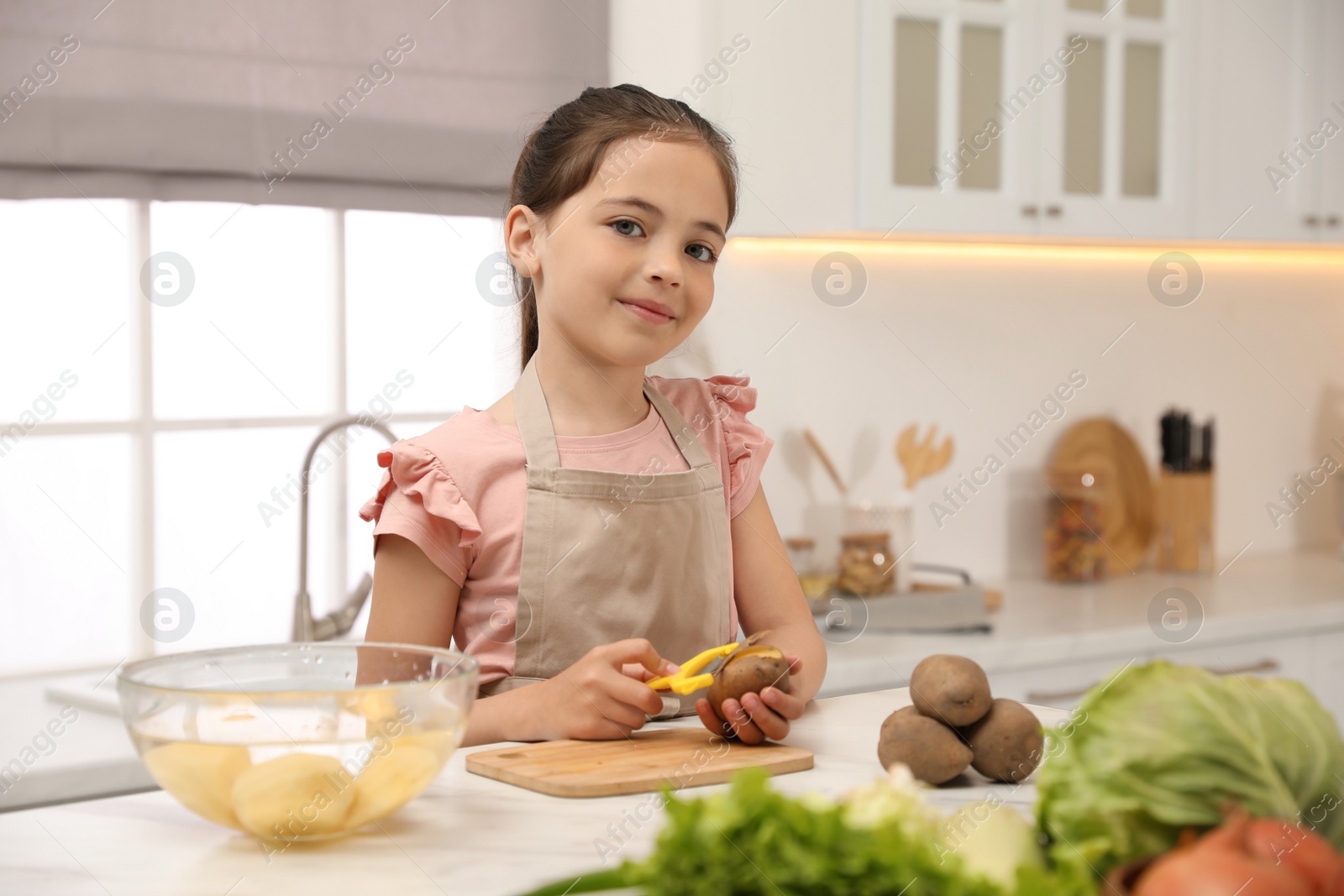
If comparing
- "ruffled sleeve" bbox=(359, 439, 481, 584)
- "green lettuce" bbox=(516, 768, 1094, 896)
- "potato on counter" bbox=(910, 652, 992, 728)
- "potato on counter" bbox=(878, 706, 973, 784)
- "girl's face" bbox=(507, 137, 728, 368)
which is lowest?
"potato on counter" bbox=(878, 706, 973, 784)

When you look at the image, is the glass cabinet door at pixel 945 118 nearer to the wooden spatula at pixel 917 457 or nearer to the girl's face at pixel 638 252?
the wooden spatula at pixel 917 457

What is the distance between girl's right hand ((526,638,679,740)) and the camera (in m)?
0.96

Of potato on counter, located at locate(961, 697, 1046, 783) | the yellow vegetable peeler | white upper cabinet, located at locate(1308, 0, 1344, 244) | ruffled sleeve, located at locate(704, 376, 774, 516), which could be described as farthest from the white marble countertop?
potato on counter, located at locate(961, 697, 1046, 783)

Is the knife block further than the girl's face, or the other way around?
the knife block

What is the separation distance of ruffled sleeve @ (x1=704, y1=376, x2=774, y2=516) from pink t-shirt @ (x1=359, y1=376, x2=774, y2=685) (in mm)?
87

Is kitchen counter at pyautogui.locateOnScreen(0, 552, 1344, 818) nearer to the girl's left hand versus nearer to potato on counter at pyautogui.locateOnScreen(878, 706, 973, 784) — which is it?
the girl's left hand

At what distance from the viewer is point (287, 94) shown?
2.00 metres

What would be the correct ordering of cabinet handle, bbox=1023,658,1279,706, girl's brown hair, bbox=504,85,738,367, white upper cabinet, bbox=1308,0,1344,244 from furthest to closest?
white upper cabinet, bbox=1308,0,1344,244
cabinet handle, bbox=1023,658,1279,706
girl's brown hair, bbox=504,85,738,367

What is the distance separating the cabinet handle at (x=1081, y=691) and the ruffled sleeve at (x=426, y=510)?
1.27 m

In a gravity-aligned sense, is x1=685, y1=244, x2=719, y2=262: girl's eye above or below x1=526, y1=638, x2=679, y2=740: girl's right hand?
above

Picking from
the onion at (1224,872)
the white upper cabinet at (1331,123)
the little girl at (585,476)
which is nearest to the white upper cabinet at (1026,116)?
the white upper cabinet at (1331,123)

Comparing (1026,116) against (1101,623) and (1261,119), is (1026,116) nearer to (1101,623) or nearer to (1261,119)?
(1261,119)

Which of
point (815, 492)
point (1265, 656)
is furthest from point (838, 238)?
point (1265, 656)

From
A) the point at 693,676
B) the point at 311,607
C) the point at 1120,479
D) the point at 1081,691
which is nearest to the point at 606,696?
the point at 693,676
